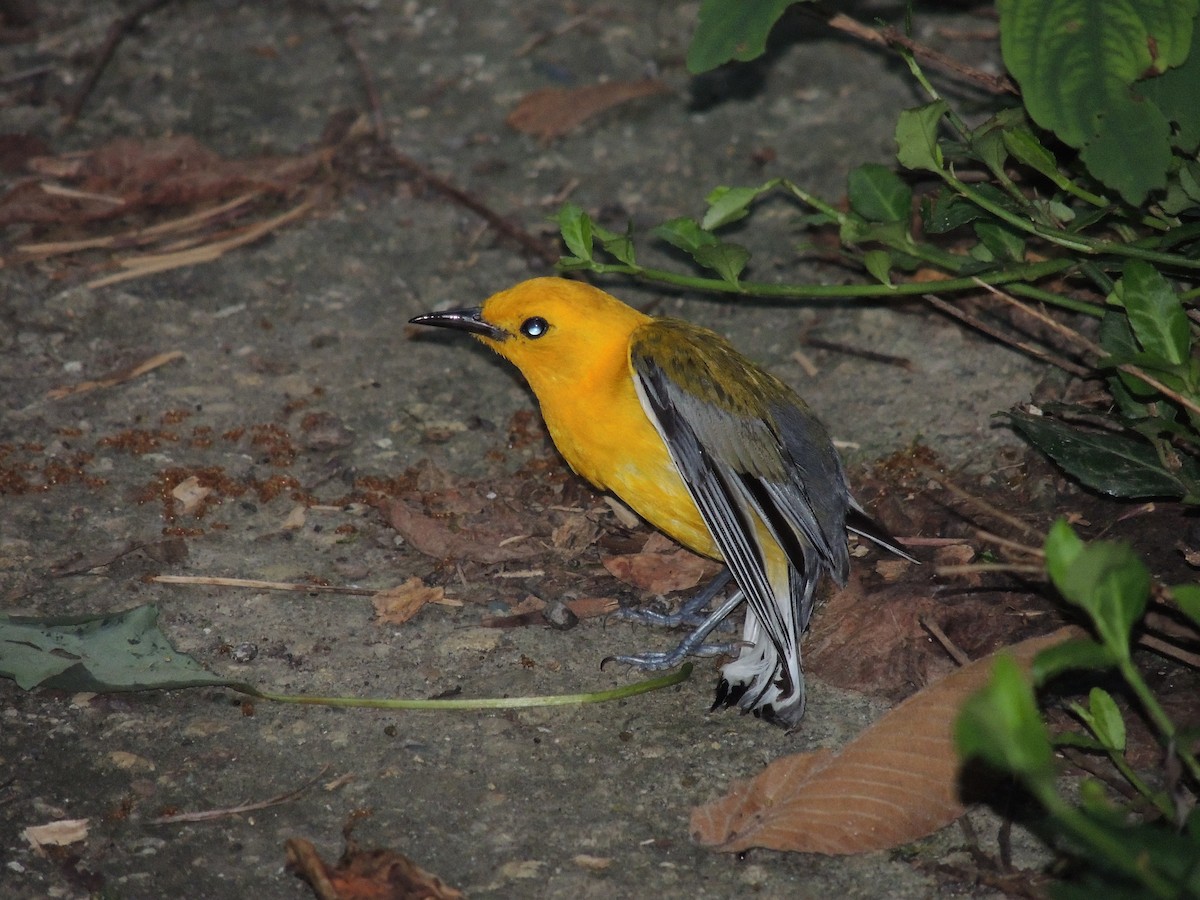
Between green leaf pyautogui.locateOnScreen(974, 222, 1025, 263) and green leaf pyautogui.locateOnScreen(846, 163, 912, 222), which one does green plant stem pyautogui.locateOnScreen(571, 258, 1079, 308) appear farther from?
green leaf pyautogui.locateOnScreen(846, 163, 912, 222)

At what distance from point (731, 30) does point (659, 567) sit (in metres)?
1.70

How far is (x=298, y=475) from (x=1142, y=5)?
3020mm

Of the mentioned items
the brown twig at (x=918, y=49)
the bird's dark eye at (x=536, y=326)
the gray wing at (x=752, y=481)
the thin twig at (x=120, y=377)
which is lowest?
the thin twig at (x=120, y=377)

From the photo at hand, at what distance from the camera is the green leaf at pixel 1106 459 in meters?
4.02

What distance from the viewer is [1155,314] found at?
388 centimetres

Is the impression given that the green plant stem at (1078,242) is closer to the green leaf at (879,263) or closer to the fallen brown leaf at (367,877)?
the green leaf at (879,263)

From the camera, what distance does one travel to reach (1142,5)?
3635mm

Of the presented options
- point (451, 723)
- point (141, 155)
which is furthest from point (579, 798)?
point (141, 155)

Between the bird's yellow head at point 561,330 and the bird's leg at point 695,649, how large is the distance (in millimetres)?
831

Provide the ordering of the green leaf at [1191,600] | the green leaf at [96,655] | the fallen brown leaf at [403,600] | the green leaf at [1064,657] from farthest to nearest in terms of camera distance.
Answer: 1. the fallen brown leaf at [403,600]
2. the green leaf at [96,655]
3. the green leaf at [1191,600]
4. the green leaf at [1064,657]

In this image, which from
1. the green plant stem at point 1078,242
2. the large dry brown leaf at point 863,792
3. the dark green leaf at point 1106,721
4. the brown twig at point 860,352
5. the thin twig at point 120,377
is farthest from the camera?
the brown twig at point 860,352

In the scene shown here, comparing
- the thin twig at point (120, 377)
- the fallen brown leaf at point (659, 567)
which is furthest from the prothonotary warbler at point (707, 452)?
the thin twig at point (120, 377)

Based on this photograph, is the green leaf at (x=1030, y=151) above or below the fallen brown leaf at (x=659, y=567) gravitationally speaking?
above

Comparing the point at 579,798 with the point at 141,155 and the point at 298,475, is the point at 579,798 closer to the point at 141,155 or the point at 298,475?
the point at 298,475
